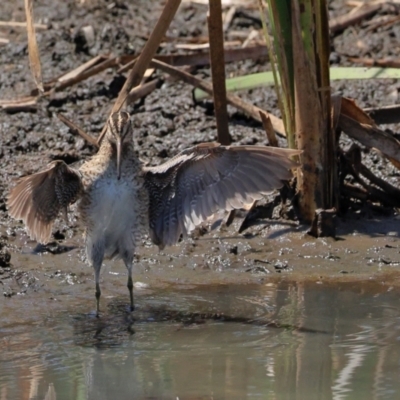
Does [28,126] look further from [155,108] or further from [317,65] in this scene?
[317,65]

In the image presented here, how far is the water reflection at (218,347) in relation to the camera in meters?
4.20

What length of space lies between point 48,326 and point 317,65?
95.3 inches

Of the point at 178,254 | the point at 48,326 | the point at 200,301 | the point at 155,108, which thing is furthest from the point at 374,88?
the point at 48,326

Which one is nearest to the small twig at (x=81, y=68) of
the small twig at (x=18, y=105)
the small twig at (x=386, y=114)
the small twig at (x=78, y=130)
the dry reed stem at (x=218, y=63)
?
the small twig at (x=18, y=105)

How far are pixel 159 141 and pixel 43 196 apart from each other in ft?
7.37

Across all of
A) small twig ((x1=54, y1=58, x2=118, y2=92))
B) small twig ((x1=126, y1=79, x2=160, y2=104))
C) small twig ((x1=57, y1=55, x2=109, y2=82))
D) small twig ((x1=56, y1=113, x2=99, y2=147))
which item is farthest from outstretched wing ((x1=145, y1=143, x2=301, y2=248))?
small twig ((x1=57, y1=55, x2=109, y2=82))

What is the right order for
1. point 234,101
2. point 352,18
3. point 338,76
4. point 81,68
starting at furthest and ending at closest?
point 352,18
point 81,68
point 338,76
point 234,101

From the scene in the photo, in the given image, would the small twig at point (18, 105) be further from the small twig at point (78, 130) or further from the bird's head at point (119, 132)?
the bird's head at point (119, 132)

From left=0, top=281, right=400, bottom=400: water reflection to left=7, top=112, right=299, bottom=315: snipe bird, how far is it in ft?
1.37

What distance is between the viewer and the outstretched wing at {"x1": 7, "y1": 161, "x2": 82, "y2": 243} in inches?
217

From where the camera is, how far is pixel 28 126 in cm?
812

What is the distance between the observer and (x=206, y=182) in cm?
580

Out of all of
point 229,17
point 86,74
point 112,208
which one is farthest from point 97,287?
point 229,17

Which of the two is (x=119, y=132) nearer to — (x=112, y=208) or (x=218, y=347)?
(x=112, y=208)
